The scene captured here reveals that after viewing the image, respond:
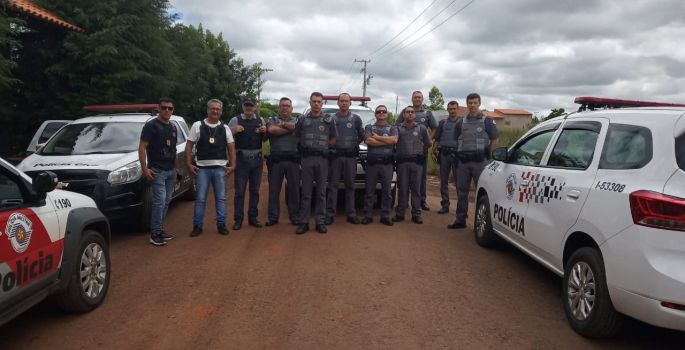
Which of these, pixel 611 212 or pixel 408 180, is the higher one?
pixel 611 212

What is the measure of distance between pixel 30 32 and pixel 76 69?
5.18 feet

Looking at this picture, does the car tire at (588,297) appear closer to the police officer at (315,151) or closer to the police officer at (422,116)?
the police officer at (315,151)

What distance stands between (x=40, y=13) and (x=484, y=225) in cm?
1127

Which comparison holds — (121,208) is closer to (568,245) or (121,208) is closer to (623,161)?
(568,245)

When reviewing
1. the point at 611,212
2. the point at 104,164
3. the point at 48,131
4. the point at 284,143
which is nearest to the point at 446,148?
the point at 284,143

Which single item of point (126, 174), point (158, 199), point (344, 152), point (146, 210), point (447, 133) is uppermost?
point (447, 133)

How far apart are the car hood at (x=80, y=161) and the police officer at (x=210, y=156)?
0.89m

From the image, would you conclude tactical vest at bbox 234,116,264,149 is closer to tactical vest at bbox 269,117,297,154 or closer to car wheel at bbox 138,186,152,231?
tactical vest at bbox 269,117,297,154

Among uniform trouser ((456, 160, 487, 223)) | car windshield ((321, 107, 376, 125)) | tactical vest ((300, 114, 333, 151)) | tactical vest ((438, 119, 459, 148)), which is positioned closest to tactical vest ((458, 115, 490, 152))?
uniform trouser ((456, 160, 487, 223))

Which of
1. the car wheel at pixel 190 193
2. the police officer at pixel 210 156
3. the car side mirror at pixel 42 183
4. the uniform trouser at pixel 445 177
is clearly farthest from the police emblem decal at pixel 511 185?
the car wheel at pixel 190 193

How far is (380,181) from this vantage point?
7453mm

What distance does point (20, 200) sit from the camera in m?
3.38

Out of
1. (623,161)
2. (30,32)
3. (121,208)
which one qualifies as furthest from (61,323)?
(30,32)

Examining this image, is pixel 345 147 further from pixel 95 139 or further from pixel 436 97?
pixel 436 97
